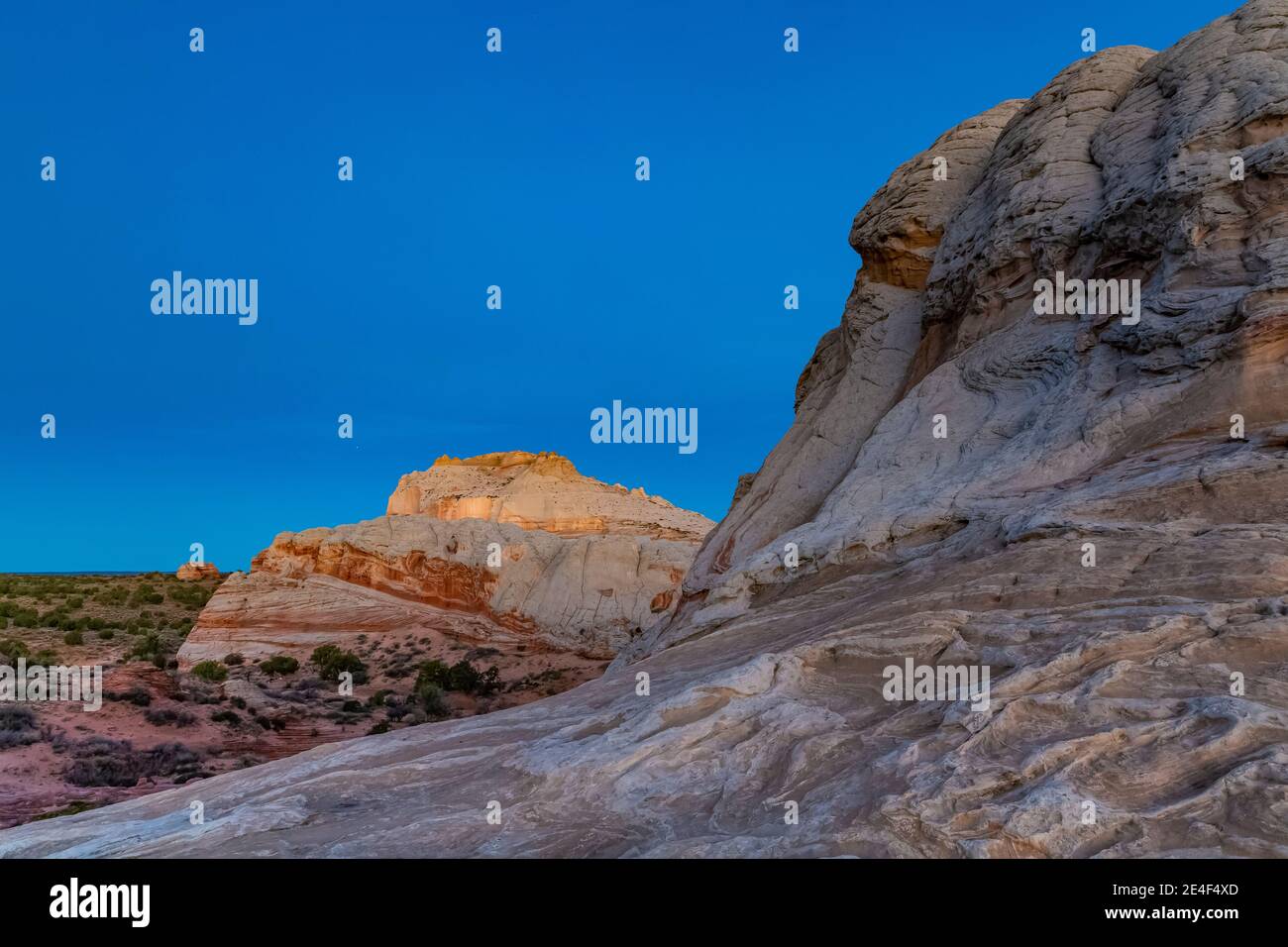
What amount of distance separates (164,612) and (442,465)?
4589 centimetres

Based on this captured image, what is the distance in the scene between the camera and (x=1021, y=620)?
26.2 ft

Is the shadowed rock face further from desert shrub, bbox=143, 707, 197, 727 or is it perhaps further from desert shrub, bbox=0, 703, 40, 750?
desert shrub, bbox=143, 707, 197, 727

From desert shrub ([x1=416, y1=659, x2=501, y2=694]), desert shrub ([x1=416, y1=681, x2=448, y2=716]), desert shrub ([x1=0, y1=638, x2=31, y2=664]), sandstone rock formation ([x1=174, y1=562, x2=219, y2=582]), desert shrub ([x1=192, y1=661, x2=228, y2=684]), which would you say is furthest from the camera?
sandstone rock formation ([x1=174, y1=562, x2=219, y2=582])

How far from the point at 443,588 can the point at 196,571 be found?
41.3m

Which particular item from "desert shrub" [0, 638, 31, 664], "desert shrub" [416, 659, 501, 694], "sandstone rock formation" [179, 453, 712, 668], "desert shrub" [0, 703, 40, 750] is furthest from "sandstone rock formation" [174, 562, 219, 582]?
"desert shrub" [0, 703, 40, 750]

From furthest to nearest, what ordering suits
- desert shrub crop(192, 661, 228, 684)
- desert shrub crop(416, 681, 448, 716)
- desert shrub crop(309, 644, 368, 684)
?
desert shrub crop(309, 644, 368, 684) < desert shrub crop(192, 661, 228, 684) < desert shrub crop(416, 681, 448, 716)

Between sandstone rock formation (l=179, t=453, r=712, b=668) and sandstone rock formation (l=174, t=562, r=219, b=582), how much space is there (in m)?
34.1

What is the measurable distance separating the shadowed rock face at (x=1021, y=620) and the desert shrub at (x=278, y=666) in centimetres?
2385

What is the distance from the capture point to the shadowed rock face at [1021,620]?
229 inches

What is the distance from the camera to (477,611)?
40.8 m

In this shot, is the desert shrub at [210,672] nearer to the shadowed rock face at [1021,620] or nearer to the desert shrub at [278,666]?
the desert shrub at [278,666]

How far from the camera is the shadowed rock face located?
19.1 ft

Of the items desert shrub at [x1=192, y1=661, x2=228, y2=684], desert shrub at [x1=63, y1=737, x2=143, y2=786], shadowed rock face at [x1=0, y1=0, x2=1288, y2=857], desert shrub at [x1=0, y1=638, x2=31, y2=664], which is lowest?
desert shrub at [x1=63, y1=737, x2=143, y2=786]

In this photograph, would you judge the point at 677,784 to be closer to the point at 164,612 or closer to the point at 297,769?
the point at 297,769
